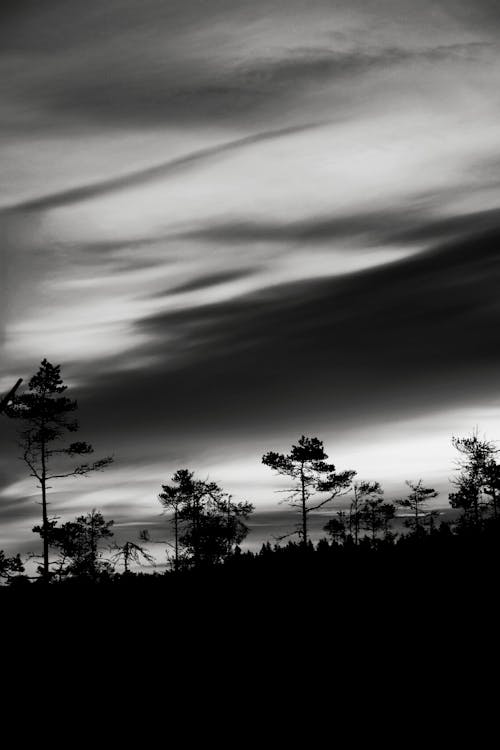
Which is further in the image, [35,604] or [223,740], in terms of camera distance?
[35,604]

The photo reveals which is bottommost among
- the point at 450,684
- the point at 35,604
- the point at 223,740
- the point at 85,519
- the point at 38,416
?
the point at 223,740

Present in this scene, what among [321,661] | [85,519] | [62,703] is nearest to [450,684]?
[321,661]

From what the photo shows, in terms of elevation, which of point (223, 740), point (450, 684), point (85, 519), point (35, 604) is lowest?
point (223, 740)

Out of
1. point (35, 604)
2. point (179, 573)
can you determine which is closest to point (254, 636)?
point (179, 573)

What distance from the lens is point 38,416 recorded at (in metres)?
42.1

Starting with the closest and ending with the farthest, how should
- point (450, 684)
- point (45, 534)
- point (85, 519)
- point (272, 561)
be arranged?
point (450, 684), point (272, 561), point (45, 534), point (85, 519)

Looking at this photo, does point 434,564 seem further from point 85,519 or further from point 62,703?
point 85,519

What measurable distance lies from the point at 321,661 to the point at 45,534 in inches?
1237

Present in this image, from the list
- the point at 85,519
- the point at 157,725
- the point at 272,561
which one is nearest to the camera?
the point at 157,725

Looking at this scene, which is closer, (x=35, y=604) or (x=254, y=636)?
(x=254, y=636)

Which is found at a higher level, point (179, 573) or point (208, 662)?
point (179, 573)

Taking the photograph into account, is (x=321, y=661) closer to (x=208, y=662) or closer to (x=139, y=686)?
(x=208, y=662)

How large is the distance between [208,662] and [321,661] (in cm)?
202

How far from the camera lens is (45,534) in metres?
Result: 40.7
